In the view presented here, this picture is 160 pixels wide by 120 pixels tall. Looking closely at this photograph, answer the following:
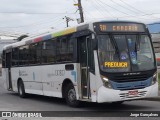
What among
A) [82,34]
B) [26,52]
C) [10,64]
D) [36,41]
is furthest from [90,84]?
[10,64]

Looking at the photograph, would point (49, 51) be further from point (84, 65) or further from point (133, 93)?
point (133, 93)

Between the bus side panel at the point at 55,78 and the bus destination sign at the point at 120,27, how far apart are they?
198 centimetres

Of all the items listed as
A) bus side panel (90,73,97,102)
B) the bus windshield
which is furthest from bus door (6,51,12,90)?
the bus windshield

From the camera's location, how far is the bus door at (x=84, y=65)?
13539 millimetres

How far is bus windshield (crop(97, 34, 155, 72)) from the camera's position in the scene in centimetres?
1291

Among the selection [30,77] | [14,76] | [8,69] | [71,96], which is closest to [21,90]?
[14,76]

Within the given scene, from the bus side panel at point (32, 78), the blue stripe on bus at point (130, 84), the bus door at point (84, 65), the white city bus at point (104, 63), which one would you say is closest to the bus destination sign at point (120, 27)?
the white city bus at point (104, 63)

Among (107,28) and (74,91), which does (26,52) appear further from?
(107,28)

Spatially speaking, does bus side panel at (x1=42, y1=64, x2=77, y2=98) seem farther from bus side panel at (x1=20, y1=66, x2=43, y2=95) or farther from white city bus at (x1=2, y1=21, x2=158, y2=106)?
bus side panel at (x1=20, y1=66, x2=43, y2=95)

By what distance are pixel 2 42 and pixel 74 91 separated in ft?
256

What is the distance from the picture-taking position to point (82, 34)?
13.8m

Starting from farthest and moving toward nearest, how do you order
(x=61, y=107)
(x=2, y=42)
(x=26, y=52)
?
(x=2, y=42), (x=26, y=52), (x=61, y=107)

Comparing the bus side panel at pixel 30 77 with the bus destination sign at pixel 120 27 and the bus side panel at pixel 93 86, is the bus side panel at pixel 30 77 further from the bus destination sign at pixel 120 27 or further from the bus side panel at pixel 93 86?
the bus destination sign at pixel 120 27

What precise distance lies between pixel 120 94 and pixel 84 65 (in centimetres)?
172
